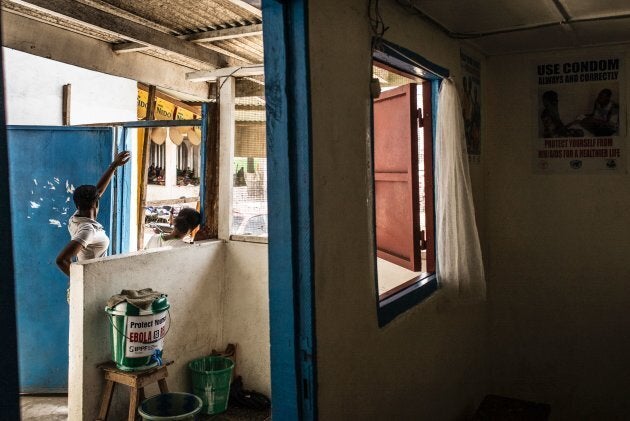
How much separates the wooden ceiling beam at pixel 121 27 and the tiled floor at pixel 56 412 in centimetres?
278

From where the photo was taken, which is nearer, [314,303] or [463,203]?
[314,303]

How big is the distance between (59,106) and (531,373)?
5373mm

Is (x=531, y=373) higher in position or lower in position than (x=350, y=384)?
lower

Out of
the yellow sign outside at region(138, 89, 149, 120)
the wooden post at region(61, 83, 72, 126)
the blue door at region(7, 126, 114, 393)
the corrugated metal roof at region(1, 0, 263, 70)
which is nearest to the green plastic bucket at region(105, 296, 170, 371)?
the blue door at region(7, 126, 114, 393)

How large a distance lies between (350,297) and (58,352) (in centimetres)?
302

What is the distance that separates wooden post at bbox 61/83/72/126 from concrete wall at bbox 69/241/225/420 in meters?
2.76

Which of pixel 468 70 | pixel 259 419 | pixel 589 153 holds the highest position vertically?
pixel 468 70

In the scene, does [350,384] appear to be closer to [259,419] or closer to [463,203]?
[463,203]

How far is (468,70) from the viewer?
3791 mm

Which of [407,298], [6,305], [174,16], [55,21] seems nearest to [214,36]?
[174,16]

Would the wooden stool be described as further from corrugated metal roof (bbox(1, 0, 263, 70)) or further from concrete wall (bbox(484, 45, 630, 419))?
concrete wall (bbox(484, 45, 630, 419))

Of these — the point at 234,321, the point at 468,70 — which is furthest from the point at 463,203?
the point at 234,321

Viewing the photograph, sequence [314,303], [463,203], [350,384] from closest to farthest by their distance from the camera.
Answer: [314,303]
[350,384]
[463,203]

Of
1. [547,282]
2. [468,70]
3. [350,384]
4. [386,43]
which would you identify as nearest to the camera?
[350,384]
